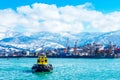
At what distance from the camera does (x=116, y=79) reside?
2290 inches

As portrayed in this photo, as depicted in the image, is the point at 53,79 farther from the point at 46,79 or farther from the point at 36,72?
the point at 36,72

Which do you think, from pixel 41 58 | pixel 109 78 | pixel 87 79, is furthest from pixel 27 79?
pixel 41 58

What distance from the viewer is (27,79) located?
Result: 58.5 metres

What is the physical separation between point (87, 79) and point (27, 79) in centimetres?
1010

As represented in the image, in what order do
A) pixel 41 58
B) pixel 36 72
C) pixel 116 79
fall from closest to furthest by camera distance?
pixel 116 79
pixel 36 72
pixel 41 58

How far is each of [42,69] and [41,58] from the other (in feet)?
16.6

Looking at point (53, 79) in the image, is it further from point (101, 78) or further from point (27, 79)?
point (101, 78)

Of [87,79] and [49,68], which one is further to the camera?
[49,68]

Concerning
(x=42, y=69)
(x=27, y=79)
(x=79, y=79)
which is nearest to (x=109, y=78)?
(x=79, y=79)

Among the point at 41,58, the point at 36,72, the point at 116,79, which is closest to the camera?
the point at 116,79

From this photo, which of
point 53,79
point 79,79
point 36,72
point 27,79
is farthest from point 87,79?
point 36,72

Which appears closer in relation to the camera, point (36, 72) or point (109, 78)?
point (109, 78)

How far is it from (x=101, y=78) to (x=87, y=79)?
286cm

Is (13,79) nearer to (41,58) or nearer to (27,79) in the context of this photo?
(27,79)
